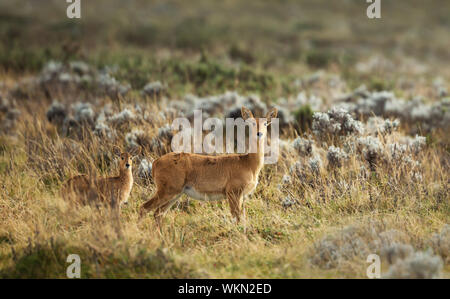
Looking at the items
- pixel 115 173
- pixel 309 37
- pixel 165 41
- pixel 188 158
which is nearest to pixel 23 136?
pixel 115 173

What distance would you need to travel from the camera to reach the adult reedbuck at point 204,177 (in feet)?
23.3

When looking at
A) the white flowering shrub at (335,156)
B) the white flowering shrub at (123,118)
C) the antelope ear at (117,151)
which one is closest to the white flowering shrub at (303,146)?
the white flowering shrub at (335,156)

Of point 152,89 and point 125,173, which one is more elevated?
point 152,89

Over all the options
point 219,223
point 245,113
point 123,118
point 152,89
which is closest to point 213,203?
point 219,223

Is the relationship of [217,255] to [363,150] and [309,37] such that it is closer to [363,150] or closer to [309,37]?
[363,150]

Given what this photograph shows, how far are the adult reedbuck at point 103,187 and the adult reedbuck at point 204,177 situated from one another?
1.58 ft

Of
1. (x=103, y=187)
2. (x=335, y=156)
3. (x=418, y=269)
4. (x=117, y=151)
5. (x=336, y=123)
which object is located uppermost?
(x=336, y=123)

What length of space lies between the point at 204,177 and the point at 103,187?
4.94 feet

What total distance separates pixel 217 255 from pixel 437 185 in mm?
4522

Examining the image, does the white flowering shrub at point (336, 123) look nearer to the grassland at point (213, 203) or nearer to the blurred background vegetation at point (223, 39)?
the grassland at point (213, 203)

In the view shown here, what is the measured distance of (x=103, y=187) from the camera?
293 inches

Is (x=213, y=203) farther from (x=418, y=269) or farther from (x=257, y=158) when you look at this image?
(x=418, y=269)

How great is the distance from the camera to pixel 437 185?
29.3 feet
